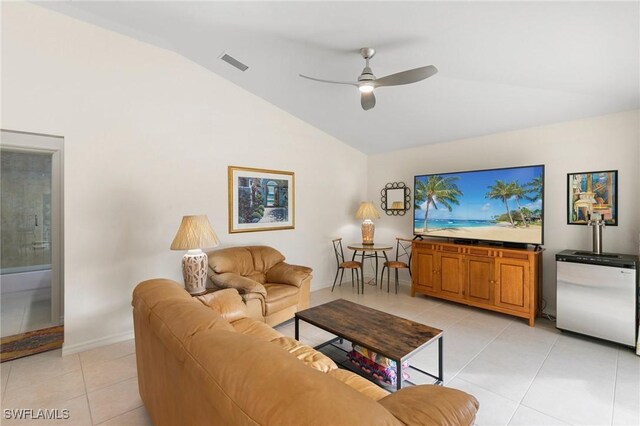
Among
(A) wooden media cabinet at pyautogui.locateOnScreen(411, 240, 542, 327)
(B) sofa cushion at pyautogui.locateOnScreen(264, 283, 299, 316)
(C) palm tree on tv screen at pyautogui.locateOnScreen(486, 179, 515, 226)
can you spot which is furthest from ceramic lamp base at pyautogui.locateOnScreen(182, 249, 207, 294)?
(C) palm tree on tv screen at pyautogui.locateOnScreen(486, 179, 515, 226)

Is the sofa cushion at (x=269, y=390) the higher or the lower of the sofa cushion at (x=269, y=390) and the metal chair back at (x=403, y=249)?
the higher

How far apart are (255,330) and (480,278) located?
10.00 feet

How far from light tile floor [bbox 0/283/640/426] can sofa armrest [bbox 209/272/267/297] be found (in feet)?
2.31

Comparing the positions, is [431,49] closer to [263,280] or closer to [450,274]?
[450,274]

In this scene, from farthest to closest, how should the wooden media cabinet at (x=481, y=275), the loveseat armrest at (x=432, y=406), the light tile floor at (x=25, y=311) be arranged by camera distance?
1. the wooden media cabinet at (x=481, y=275)
2. the light tile floor at (x=25, y=311)
3. the loveseat armrest at (x=432, y=406)

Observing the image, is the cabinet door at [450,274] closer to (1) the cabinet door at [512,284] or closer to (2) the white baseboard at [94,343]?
(1) the cabinet door at [512,284]

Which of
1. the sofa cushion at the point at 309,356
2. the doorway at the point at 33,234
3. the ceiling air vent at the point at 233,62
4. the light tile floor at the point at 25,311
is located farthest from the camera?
the ceiling air vent at the point at 233,62

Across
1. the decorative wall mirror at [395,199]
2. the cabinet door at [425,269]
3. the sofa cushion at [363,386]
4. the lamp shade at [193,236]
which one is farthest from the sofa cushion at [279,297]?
the decorative wall mirror at [395,199]

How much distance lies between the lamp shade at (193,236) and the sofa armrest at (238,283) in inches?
20.2

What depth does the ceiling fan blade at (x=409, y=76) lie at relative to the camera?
2.28 metres

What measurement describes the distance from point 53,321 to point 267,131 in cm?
336

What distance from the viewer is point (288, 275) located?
356 centimetres

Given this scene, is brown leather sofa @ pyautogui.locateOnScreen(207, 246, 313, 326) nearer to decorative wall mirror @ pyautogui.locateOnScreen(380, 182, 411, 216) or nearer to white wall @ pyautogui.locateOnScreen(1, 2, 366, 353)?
white wall @ pyautogui.locateOnScreen(1, 2, 366, 353)

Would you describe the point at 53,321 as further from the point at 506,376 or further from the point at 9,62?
the point at 506,376
